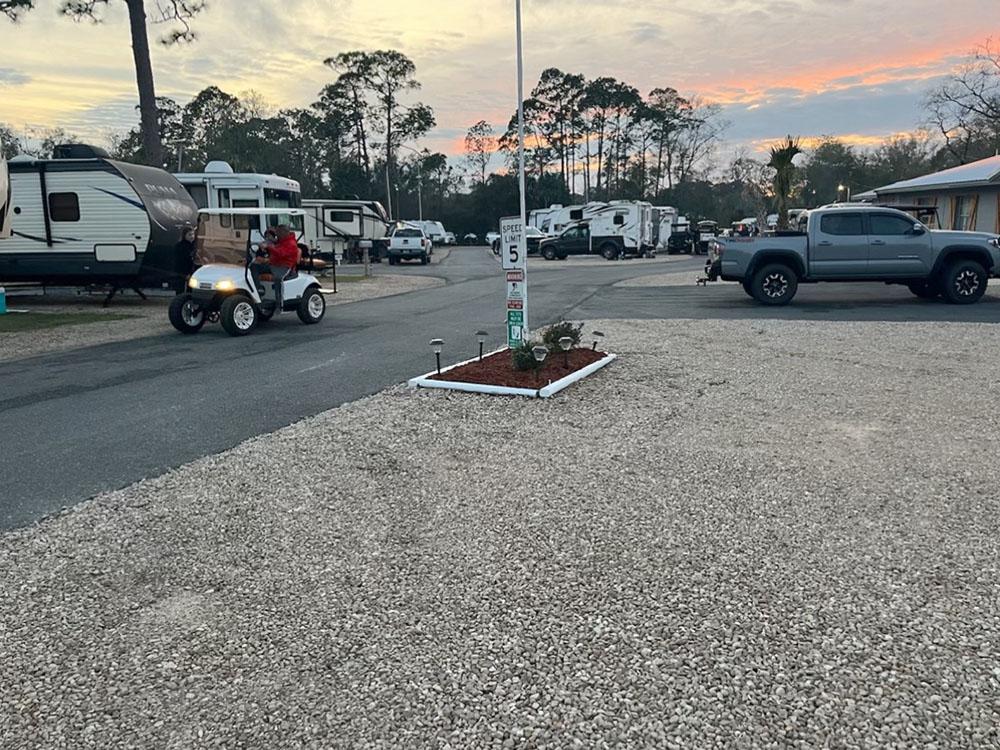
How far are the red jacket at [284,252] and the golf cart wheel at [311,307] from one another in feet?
3.50

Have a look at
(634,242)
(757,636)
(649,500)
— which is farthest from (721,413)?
(634,242)

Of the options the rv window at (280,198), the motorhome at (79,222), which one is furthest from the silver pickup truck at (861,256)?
the rv window at (280,198)

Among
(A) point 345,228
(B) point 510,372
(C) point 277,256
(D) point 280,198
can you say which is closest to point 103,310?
(C) point 277,256

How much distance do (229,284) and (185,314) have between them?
3.11 feet

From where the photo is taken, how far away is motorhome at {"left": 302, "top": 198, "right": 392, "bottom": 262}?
30672 millimetres

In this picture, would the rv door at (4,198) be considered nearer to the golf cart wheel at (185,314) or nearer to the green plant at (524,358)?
the golf cart wheel at (185,314)

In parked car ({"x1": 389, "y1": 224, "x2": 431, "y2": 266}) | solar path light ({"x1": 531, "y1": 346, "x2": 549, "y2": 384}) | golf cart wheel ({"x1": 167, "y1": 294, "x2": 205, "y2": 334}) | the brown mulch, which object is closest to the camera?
the brown mulch

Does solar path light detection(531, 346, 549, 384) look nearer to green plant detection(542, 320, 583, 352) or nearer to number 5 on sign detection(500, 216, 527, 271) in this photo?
green plant detection(542, 320, 583, 352)

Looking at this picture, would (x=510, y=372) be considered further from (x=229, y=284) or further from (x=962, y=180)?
(x=962, y=180)

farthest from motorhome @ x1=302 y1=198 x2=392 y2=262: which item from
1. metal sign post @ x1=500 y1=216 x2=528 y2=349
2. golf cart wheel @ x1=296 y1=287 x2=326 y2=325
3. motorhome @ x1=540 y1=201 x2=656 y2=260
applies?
metal sign post @ x1=500 y1=216 x2=528 y2=349

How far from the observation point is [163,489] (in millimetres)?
4812

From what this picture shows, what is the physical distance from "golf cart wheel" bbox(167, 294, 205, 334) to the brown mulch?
219 inches

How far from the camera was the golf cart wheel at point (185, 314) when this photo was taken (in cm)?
1172

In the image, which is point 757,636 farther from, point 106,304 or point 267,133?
point 267,133
